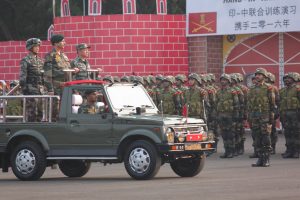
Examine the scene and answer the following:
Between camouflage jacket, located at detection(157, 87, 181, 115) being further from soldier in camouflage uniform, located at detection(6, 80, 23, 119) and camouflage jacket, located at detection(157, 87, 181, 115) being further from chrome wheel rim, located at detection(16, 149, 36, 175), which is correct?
chrome wheel rim, located at detection(16, 149, 36, 175)

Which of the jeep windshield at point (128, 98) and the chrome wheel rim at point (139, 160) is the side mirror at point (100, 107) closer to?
the jeep windshield at point (128, 98)

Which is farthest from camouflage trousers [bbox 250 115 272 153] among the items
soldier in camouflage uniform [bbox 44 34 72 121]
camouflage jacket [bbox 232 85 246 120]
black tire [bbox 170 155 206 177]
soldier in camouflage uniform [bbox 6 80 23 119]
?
soldier in camouflage uniform [bbox 6 80 23 119]

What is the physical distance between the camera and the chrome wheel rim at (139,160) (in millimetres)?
19953

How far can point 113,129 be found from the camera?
20.4 metres

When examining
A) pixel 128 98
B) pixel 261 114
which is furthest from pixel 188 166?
pixel 261 114

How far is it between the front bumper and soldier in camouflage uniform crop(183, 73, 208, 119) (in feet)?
26.9

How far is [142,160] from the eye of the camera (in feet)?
65.5

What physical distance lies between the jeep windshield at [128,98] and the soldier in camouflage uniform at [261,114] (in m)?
3.43

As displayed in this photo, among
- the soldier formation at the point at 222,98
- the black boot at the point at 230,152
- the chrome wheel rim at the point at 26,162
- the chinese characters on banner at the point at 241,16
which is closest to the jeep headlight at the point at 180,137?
the soldier formation at the point at 222,98

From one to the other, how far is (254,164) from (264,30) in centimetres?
1344

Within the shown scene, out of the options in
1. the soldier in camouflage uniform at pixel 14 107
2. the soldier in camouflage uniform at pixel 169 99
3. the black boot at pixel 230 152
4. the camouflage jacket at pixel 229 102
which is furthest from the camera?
the soldier in camouflage uniform at pixel 169 99

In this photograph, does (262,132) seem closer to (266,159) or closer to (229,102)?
(266,159)

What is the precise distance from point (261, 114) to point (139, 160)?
5.40 m

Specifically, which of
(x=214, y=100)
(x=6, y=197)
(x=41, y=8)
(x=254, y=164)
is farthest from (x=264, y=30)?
(x=41, y=8)
